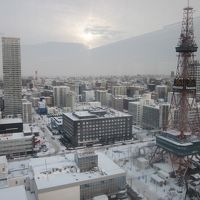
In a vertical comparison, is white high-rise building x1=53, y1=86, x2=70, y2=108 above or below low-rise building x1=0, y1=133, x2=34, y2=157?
above

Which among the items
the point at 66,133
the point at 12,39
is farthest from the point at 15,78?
the point at 66,133

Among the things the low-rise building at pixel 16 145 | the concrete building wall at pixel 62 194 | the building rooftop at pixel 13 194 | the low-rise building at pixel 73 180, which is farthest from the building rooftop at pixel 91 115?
the building rooftop at pixel 13 194

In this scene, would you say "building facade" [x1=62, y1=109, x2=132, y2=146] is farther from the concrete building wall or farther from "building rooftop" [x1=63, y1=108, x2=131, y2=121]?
the concrete building wall

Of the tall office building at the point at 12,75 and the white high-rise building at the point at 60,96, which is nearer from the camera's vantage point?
the tall office building at the point at 12,75

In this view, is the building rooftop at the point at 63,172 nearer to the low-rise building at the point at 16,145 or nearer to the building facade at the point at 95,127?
the low-rise building at the point at 16,145

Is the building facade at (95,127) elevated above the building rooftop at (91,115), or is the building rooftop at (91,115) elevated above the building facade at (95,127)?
the building rooftop at (91,115)

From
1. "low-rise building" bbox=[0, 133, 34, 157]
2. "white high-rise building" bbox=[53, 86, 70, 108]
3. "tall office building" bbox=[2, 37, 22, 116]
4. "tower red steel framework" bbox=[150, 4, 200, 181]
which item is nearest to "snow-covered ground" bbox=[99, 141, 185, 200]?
"tower red steel framework" bbox=[150, 4, 200, 181]
